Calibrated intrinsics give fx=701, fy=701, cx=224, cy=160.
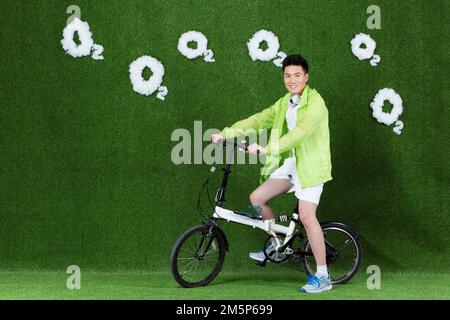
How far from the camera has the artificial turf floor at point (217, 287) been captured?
4.25 metres

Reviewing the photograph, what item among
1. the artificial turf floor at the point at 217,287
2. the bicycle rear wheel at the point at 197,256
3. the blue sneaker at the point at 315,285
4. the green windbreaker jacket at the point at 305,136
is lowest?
the artificial turf floor at the point at 217,287

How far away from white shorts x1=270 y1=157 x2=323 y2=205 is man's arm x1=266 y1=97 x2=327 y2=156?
335mm

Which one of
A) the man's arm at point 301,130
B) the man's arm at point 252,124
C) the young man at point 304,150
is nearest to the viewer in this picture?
the man's arm at point 301,130

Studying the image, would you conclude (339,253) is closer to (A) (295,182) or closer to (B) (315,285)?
(B) (315,285)

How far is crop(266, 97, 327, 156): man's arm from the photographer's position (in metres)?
4.07

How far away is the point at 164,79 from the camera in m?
5.05

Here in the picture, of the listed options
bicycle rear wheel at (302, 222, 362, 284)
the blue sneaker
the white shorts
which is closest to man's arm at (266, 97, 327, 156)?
the white shorts

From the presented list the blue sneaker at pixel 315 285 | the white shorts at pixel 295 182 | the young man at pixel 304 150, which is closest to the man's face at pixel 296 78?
the young man at pixel 304 150

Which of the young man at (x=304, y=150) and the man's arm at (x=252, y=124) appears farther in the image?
the man's arm at (x=252, y=124)

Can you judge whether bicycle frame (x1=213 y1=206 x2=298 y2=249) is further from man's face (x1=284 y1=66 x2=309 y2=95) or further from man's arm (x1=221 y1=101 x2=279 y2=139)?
man's face (x1=284 y1=66 x2=309 y2=95)

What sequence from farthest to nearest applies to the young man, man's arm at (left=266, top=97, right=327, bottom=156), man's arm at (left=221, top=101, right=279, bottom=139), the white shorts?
1. man's arm at (left=221, top=101, right=279, bottom=139)
2. the white shorts
3. the young man
4. man's arm at (left=266, top=97, right=327, bottom=156)

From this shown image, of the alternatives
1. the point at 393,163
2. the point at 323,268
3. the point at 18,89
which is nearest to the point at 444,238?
the point at 393,163

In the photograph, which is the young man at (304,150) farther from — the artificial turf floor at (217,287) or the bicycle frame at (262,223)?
the artificial turf floor at (217,287)
